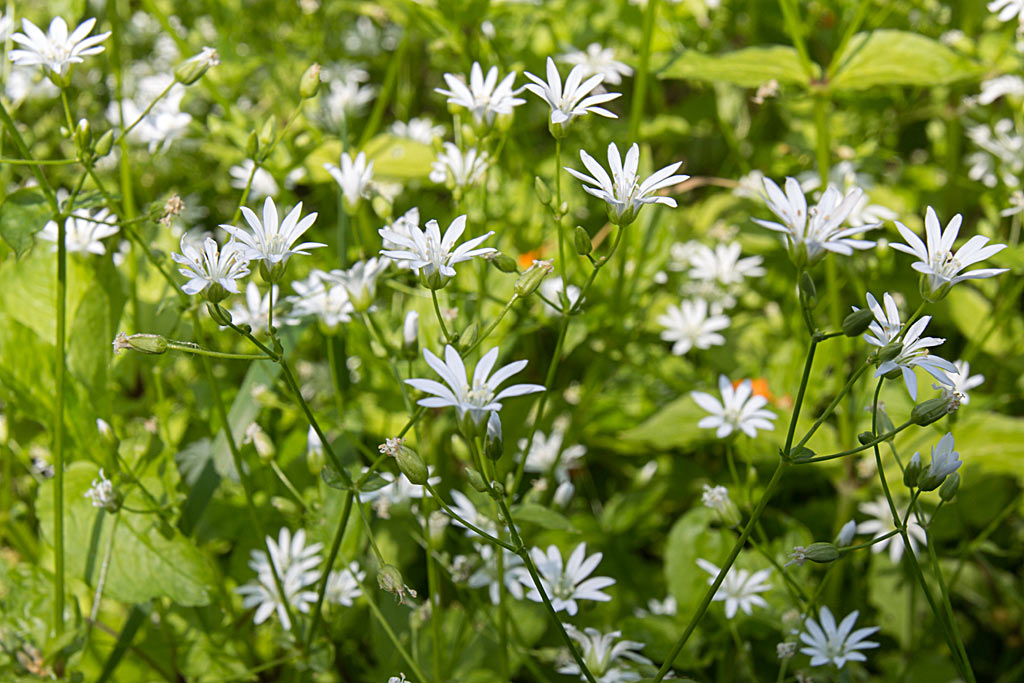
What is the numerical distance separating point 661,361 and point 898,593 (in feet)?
2.74

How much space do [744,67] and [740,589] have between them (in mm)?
1163

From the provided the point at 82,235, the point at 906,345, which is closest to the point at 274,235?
the point at 906,345

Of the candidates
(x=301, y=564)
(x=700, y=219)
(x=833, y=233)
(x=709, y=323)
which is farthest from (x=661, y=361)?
(x=833, y=233)

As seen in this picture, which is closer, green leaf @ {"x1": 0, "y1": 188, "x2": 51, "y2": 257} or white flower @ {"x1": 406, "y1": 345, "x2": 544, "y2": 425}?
white flower @ {"x1": 406, "y1": 345, "x2": 544, "y2": 425}

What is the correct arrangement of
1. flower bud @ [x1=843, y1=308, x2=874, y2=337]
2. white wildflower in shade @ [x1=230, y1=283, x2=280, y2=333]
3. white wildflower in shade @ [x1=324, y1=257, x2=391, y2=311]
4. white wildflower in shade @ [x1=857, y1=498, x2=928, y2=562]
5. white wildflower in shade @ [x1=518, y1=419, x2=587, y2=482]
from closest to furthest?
1. flower bud @ [x1=843, y1=308, x2=874, y2=337]
2. white wildflower in shade @ [x1=324, y1=257, x2=391, y2=311]
3. white wildflower in shade @ [x1=230, y1=283, x2=280, y2=333]
4. white wildflower in shade @ [x1=857, y1=498, x2=928, y2=562]
5. white wildflower in shade @ [x1=518, y1=419, x2=587, y2=482]

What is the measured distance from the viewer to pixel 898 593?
2084 mm

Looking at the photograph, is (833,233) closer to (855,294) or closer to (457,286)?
(457,286)

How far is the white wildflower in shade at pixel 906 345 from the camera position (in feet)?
3.60

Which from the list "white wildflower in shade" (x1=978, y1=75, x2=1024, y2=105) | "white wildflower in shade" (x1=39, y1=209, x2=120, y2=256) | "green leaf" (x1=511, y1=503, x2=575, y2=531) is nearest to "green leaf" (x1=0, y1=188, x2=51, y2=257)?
"white wildflower in shade" (x1=39, y1=209, x2=120, y2=256)

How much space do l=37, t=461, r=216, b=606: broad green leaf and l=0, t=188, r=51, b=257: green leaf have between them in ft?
1.55

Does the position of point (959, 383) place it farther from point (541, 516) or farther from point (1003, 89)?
point (1003, 89)

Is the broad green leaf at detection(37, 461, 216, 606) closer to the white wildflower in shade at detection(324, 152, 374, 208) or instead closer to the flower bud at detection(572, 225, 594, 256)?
the white wildflower in shade at detection(324, 152, 374, 208)

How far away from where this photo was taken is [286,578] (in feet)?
5.63

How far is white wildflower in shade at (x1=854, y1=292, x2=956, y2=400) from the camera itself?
3.60 ft
